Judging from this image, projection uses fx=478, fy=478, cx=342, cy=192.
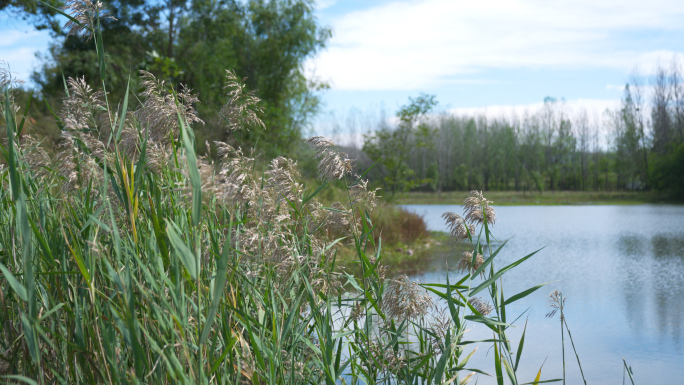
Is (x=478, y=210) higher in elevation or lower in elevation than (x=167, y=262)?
higher

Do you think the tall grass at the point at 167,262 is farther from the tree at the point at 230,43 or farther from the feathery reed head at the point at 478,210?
the tree at the point at 230,43

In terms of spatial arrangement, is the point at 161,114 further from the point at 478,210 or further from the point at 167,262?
the point at 478,210

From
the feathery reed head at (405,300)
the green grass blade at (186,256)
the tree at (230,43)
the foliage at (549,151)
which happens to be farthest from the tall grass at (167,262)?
the foliage at (549,151)

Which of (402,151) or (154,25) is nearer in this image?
(402,151)

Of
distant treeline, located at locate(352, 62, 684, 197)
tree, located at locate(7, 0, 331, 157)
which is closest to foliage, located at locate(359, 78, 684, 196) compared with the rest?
distant treeline, located at locate(352, 62, 684, 197)

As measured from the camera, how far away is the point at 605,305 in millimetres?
5457

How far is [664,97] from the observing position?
35312 mm

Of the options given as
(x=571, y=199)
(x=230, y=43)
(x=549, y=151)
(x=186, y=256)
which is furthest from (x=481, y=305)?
(x=549, y=151)

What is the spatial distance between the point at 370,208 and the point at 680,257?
9.37 metres

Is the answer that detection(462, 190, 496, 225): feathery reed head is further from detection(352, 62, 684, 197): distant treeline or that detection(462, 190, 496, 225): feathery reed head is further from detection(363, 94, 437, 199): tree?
detection(352, 62, 684, 197): distant treeline

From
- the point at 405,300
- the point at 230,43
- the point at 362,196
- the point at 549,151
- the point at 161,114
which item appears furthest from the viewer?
the point at 549,151

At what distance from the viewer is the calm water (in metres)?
3.55

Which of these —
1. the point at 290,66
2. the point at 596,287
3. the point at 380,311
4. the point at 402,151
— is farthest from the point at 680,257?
the point at 290,66

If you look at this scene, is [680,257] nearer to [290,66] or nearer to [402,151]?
[402,151]
